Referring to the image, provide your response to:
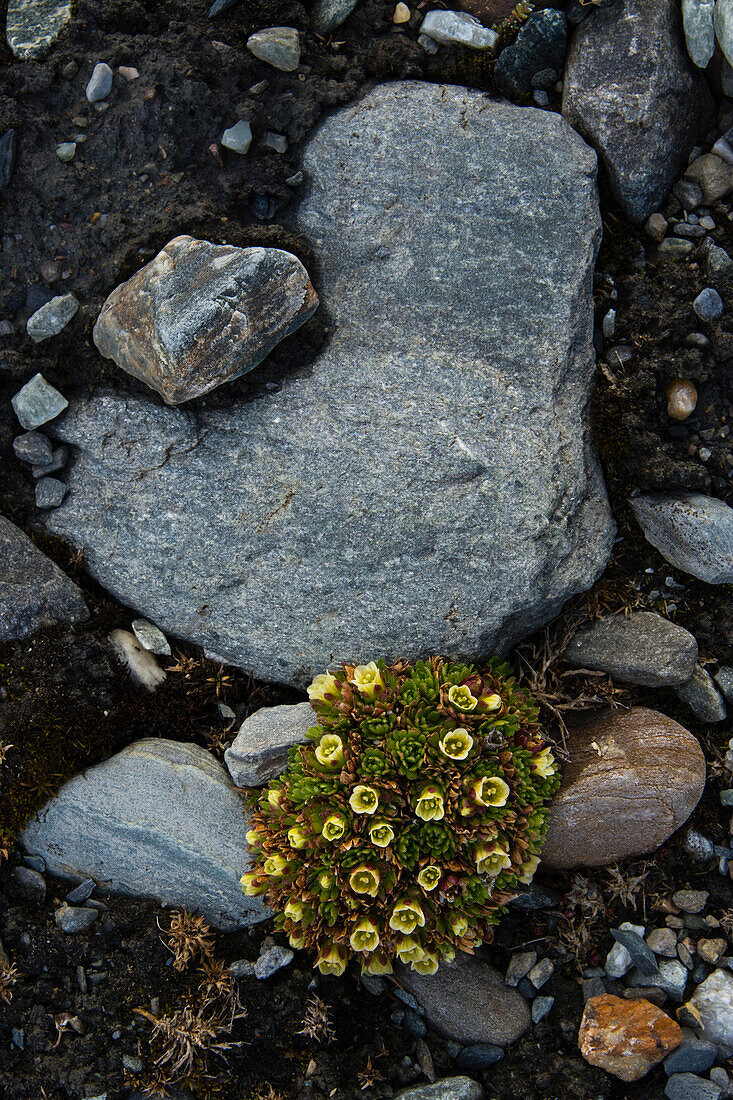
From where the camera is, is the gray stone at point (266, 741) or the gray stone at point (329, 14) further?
the gray stone at point (329, 14)

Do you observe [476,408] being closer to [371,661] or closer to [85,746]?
[371,661]

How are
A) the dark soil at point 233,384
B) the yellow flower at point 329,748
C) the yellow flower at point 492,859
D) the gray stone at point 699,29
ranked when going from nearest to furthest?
the yellow flower at point 492,859 → the yellow flower at point 329,748 → the dark soil at point 233,384 → the gray stone at point 699,29

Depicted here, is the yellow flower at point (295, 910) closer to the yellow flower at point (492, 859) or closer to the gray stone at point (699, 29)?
the yellow flower at point (492, 859)

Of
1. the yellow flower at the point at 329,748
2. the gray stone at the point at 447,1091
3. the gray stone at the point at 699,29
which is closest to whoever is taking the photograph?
the yellow flower at the point at 329,748

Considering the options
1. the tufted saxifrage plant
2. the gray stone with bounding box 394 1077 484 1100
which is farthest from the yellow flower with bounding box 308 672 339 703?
the gray stone with bounding box 394 1077 484 1100

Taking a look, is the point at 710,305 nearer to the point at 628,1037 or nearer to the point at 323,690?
the point at 323,690

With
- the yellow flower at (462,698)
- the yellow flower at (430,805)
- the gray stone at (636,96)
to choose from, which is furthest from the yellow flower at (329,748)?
the gray stone at (636,96)

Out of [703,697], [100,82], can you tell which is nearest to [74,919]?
[703,697]

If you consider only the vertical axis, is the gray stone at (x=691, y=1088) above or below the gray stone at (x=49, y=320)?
below
